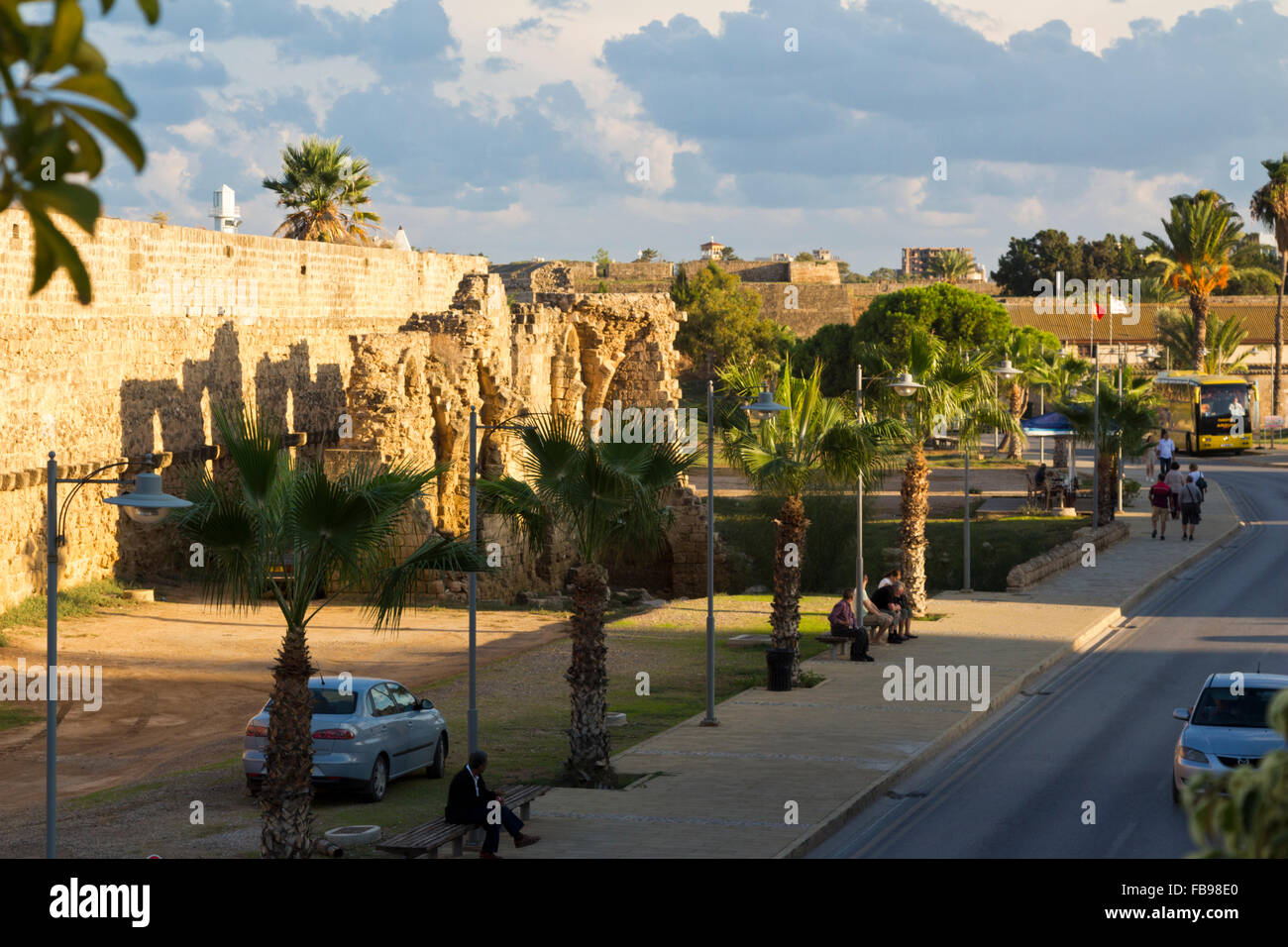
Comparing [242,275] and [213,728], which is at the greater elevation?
[242,275]

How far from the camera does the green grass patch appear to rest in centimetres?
2789

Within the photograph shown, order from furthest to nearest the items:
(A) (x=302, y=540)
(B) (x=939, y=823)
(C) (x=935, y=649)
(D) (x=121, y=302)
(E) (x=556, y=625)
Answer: (D) (x=121, y=302), (E) (x=556, y=625), (C) (x=935, y=649), (B) (x=939, y=823), (A) (x=302, y=540)

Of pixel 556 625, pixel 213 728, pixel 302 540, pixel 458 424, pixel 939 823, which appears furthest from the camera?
pixel 458 424

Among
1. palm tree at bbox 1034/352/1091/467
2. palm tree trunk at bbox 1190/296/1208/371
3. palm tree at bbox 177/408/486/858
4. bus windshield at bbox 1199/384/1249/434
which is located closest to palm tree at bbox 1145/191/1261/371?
palm tree trunk at bbox 1190/296/1208/371

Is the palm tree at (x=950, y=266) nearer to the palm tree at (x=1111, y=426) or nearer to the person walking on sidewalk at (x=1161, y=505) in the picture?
the palm tree at (x=1111, y=426)

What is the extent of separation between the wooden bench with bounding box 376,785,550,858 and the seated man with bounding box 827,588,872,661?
12344 millimetres

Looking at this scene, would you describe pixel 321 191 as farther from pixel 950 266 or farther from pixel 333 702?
pixel 950 266

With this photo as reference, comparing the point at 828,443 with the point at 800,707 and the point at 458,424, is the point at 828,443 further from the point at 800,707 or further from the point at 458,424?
the point at 458,424

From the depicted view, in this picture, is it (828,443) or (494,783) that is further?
(828,443)

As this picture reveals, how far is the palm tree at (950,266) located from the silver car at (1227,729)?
124 m

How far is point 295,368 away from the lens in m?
40.8

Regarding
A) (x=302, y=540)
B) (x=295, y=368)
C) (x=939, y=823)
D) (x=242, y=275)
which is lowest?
(x=939, y=823)
